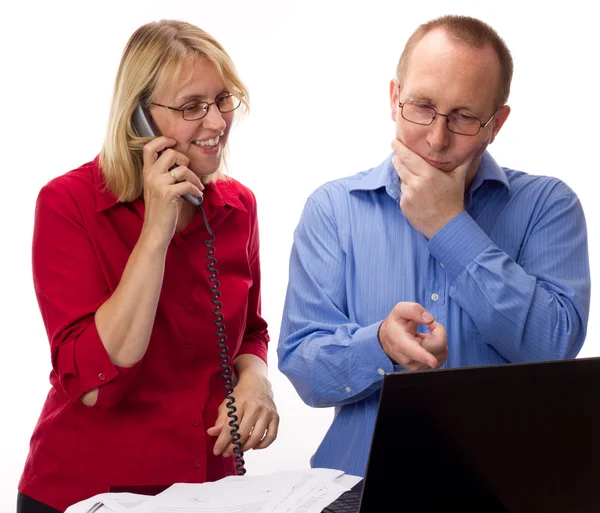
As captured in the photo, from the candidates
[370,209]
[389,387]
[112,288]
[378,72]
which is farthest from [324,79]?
[389,387]

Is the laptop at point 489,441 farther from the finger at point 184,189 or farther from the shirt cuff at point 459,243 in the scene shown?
the finger at point 184,189

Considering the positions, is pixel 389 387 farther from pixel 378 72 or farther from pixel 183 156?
pixel 378 72

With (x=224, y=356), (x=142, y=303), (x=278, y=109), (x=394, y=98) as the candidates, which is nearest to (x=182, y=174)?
(x=142, y=303)

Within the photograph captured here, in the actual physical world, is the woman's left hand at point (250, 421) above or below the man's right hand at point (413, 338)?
below

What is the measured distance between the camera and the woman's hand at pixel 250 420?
1.94m

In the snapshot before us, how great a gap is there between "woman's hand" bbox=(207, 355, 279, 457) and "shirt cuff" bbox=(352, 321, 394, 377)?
0.31 meters

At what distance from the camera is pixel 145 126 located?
6.59 ft

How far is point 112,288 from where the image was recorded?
198 cm

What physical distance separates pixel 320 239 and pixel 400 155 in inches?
11.2

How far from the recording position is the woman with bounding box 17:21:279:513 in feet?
6.12

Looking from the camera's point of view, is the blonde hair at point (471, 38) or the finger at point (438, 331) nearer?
the finger at point (438, 331)

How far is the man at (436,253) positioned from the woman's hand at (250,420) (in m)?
0.10

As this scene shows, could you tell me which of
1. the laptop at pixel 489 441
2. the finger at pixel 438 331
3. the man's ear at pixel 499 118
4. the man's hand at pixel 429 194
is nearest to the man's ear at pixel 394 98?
the man's hand at pixel 429 194

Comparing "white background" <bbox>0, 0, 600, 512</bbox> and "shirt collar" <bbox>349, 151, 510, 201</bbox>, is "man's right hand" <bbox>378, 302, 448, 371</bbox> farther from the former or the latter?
A: "white background" <bbox>0, 0, 600, 512</bbox>
